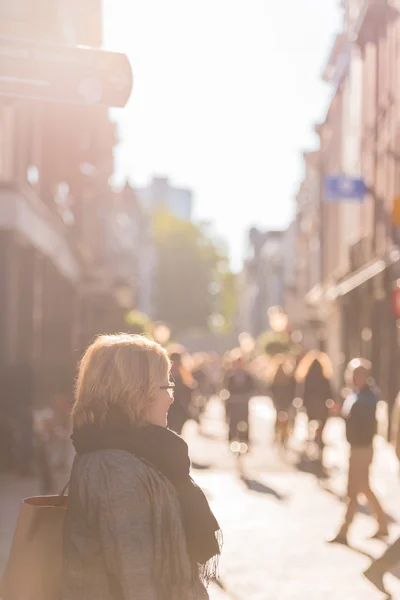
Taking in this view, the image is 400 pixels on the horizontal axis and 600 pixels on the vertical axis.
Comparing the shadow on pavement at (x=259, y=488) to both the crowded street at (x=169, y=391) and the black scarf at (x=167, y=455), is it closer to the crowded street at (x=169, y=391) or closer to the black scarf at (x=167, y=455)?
the crowded street at (x=169, y=391)

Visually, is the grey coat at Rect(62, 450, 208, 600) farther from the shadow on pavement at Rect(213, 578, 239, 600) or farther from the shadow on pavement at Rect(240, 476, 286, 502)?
the shadow on pavement at Rect(240, 476, 286, 502)

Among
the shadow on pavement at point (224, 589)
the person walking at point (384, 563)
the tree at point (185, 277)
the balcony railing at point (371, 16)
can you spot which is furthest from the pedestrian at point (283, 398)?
the tree at point (185, 277)

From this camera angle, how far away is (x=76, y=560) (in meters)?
3.61

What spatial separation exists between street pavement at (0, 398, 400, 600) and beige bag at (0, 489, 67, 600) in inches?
192

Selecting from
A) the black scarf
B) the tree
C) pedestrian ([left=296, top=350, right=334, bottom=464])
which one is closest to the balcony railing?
pedestrian ([left=296, top=350, right=334, bottom=464])

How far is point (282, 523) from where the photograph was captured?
1201cm

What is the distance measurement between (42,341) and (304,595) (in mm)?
19182

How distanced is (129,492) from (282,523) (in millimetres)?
8665

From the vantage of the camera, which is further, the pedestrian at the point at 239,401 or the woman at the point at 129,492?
the pedestrian at the point at 239,401

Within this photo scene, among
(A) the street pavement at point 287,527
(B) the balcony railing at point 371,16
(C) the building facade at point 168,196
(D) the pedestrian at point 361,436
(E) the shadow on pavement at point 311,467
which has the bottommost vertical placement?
(A) the street pavement at point 287,527

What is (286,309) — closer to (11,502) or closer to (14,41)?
(11,502)

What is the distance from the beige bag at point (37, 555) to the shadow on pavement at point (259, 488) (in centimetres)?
1038

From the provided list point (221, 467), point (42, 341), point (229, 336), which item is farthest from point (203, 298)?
point (221, 467)

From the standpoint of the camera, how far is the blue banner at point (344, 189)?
90.7 ft
